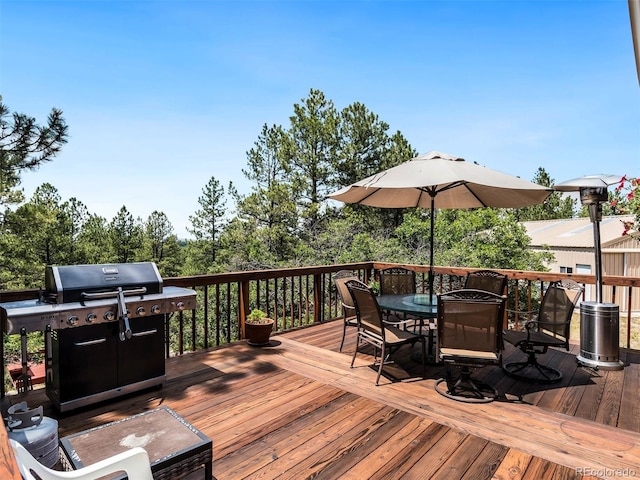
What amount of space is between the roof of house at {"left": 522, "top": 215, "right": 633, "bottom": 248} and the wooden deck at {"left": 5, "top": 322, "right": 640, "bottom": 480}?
40.9 feet

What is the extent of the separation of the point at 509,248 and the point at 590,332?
29.1 feet

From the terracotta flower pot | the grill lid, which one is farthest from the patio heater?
the grill lid

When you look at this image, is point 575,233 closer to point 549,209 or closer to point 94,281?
point 549,209

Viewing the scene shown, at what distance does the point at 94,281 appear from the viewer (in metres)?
2.83

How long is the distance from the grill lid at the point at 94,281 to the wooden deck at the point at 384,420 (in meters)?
0.91

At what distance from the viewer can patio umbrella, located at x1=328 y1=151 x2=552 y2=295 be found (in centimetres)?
329

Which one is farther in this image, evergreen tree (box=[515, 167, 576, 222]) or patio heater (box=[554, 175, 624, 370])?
evergreen tree (box=[515, 167, 576, 222])

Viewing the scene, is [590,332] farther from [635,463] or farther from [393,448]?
[393,448]

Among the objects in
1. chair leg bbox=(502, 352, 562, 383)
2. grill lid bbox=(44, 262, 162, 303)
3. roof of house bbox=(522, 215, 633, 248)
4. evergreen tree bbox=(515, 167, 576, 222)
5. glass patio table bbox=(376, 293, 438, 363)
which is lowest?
chair leg bbox=(502, 352, 562, 383)

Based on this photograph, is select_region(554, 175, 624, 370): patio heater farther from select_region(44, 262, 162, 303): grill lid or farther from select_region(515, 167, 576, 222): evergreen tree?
select_region(515, 167, 576, 222): evergreen tree

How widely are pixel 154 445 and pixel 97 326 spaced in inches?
59.1

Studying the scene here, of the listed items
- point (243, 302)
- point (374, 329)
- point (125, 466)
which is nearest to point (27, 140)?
point (243, 302)

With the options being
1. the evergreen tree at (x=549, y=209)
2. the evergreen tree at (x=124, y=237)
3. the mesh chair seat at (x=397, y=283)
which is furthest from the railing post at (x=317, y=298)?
the evergreen tree at (x=549, y=209)

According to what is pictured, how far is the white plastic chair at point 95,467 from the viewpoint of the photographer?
114 cm
